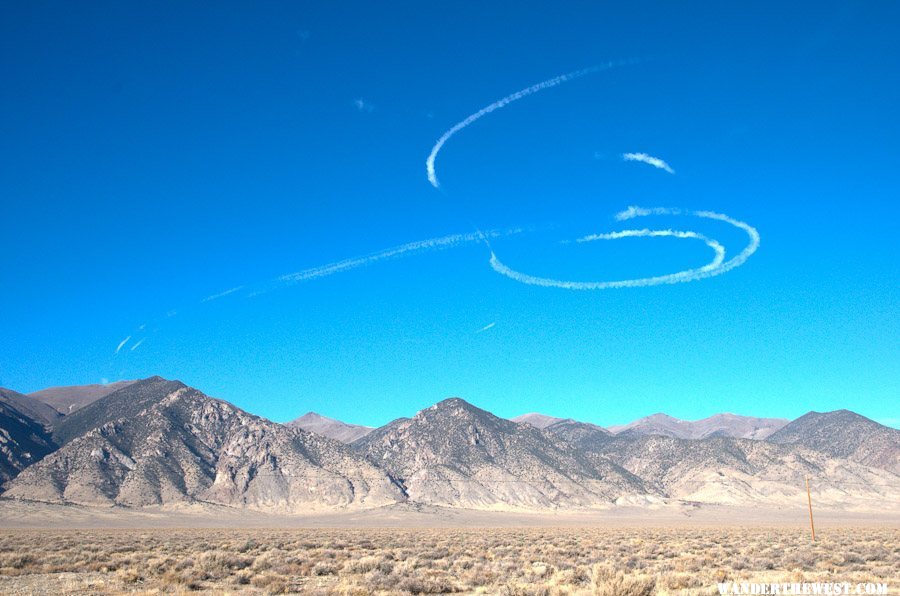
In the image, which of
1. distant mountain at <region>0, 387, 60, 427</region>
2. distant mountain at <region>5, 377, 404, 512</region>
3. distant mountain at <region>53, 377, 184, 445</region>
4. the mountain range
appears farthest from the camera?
distant mountain at <region>0, 387, 60, 427</region>

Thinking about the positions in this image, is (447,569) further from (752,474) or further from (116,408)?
(752,474)

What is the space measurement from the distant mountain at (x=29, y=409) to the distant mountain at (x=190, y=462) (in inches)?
934

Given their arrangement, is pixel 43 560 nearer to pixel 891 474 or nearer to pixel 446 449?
pixel 446 449

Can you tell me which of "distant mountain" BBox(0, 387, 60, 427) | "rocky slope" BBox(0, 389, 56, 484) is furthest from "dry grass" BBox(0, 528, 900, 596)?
"distant mountain" BBox(0, 387, 60, 427)

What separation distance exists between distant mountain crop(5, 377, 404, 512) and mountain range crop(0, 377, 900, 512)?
0.35 m

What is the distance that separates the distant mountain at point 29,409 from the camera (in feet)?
597

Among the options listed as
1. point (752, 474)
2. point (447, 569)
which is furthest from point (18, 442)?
point (752, 474)

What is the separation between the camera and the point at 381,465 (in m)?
166

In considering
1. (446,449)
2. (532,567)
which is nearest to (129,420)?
(446,449)

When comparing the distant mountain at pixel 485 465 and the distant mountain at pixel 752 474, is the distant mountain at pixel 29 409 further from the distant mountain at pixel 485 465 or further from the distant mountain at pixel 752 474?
the distant mountain at pixel 752 474

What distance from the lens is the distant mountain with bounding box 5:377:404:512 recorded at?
124 metres

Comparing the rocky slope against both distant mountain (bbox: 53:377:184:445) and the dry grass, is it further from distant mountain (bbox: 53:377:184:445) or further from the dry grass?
the dry grass

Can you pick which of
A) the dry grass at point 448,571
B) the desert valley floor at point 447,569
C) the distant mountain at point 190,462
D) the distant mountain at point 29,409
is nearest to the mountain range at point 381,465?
the distant mountain at point 190,462

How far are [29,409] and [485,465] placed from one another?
462 feet
